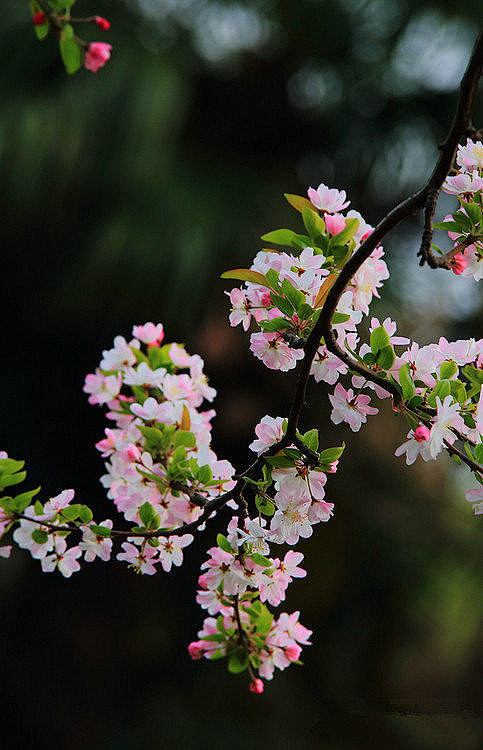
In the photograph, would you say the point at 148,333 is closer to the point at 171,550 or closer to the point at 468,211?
the point at 171,550

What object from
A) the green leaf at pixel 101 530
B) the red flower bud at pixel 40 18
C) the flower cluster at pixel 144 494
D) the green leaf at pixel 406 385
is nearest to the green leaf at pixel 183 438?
the flower cluster at pixel 144 494

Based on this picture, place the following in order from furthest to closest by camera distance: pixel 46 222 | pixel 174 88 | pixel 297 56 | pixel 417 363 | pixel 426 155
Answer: pixel 297 56 < pixel 426 155 < pixel 174 88 < pixel 46 222 < pixel 417 363

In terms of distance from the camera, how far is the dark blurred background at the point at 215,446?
62.9 inches

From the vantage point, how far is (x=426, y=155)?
6.13 feet

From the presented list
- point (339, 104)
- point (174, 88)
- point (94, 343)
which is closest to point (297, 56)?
point (339, 104)

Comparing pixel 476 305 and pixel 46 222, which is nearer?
pixel 46 222

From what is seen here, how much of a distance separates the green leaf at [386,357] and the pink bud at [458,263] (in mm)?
71

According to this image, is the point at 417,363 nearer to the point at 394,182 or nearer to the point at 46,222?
the point at 46,222

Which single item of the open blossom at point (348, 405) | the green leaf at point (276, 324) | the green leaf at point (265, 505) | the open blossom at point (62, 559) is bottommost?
the open blossom at point (62, 559)

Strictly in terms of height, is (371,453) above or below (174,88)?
below

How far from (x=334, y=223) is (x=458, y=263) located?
0.31 ft

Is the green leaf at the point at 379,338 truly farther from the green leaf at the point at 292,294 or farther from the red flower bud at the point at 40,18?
the red flower bud at the point at 40,18

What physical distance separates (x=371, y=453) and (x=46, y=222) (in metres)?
1.01

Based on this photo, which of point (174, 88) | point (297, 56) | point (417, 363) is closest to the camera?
point (417, 363)
